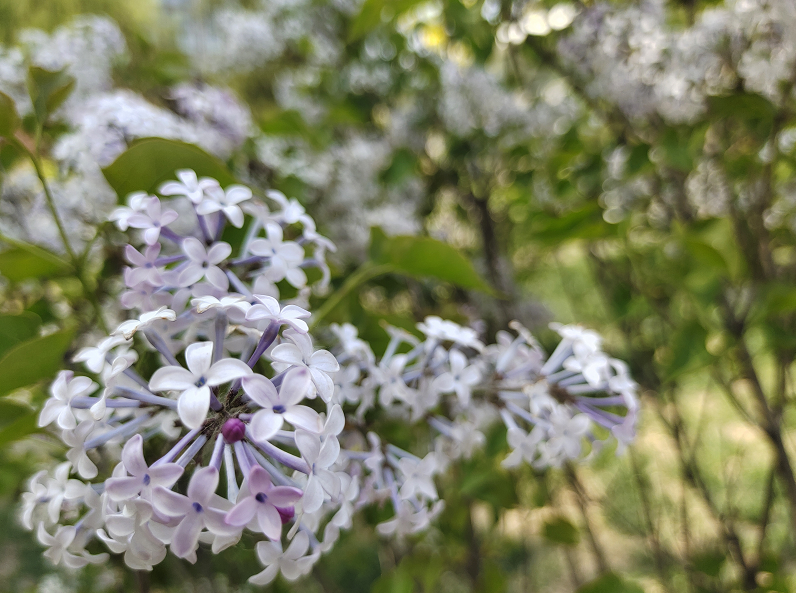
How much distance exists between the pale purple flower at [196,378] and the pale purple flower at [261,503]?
0.04m

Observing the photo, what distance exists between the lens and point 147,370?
14.3 inches

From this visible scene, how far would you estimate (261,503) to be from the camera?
231 mm

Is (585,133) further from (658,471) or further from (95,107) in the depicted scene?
(658,471)

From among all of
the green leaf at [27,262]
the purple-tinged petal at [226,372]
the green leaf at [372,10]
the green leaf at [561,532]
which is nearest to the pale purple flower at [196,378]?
the purple-tinged petal at [226,372]

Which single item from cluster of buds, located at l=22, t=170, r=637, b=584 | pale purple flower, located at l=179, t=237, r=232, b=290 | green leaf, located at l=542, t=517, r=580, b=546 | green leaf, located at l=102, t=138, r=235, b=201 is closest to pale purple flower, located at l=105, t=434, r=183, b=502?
cluster of buds, located at l=22, t=170, r=637, b=584

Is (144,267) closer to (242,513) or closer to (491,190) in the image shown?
(242,513)

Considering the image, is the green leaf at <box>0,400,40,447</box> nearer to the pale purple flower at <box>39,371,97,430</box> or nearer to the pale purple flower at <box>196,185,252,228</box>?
the pale purple flower at <box>39,371,97,430</box>

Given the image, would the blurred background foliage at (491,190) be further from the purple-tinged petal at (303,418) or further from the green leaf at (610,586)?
the purple-tinged petal at (303,418)

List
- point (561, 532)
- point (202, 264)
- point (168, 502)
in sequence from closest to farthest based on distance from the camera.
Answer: point (168, 502) → point (202, 264) → point (561, 532)

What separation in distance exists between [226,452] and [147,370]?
15 cm

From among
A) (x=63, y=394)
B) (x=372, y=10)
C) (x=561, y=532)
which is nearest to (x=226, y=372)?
(x=63, y=394)

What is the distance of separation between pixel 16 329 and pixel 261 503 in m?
0.32

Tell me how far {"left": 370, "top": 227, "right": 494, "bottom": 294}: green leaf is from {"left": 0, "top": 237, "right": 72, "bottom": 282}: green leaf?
0.91 feet

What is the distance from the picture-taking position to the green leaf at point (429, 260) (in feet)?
1.49
